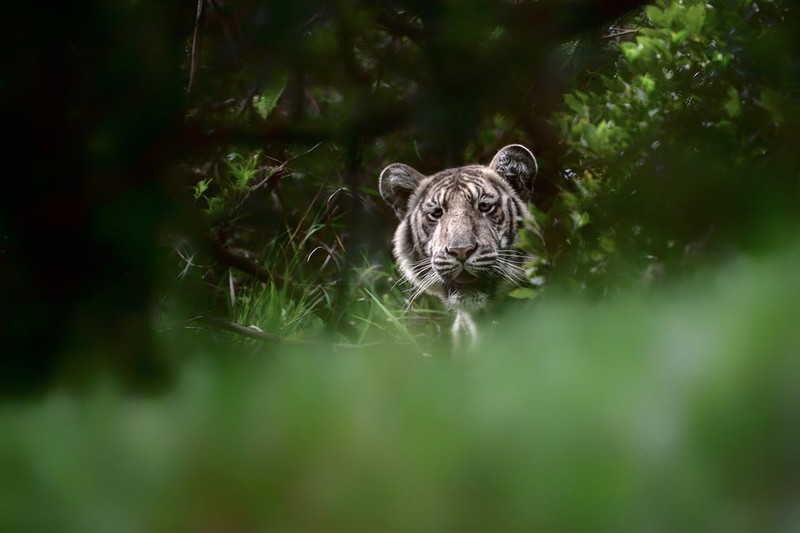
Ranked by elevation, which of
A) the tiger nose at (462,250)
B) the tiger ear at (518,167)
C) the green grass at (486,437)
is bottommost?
the green grass at (486,437)

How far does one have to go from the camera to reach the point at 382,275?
137 inches

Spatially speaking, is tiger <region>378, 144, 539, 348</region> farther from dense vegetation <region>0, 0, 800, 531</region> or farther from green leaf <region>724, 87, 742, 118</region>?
green leaf <region>724, 87, 742, 118</region>

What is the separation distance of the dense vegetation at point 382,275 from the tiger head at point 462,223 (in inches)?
2.8

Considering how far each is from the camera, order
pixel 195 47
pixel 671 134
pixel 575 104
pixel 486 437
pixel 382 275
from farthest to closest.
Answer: pixel 382 275
pixel 575 104
pixel 671 134
pixel 195 47
pixel 486 437

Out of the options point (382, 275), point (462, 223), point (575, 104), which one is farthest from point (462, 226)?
point (575, 104)

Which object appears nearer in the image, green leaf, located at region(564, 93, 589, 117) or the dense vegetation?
the dense vegetation

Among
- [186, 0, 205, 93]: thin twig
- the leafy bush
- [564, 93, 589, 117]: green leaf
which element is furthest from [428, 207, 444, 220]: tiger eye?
[186, 0, 205, 93]: thin twig

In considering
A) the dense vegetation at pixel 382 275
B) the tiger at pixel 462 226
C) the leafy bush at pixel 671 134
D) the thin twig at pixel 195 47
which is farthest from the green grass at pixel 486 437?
the tiger at pixel 462 226

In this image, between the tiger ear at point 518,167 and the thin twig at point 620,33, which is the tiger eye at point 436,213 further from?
the thin twig at point 620,33

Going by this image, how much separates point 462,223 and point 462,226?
0.01m

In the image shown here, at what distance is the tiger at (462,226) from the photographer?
318cm

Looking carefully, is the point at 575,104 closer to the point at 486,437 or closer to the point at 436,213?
the point at 436,213

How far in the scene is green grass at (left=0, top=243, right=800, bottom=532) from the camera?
0.67 meters

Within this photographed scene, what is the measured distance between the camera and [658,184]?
206 centimetres
